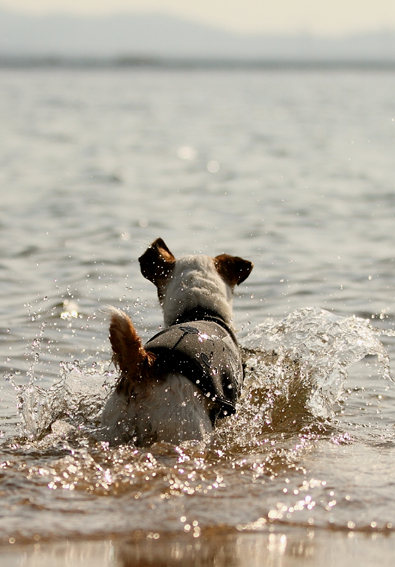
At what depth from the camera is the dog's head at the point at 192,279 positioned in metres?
5.95

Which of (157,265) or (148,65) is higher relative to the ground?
(148,65)

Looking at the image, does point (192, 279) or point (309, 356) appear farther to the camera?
point (309, 356)

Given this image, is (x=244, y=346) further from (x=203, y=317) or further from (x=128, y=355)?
(x=128, y=355)

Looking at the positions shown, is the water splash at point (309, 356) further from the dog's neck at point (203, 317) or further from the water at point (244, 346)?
the dog's neck at point (203, 317)

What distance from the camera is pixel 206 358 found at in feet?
16.6

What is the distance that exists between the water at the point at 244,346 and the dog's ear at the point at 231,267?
0.62m

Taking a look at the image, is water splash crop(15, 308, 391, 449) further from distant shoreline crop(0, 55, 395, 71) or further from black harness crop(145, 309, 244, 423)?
distant shoreline crop(0, 55, 395, 71)

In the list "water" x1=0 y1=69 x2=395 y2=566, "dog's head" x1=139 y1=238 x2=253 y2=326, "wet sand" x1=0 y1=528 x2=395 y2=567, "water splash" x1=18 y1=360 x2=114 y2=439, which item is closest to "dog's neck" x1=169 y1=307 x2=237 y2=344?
"dog's head" x1=139 y1=238 x2=253 y2=326

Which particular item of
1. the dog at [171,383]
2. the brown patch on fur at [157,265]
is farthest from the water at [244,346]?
the brown patch on fur at [157,265]

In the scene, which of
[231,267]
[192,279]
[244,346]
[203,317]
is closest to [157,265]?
[192,279]

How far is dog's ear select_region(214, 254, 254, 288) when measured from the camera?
249 inches

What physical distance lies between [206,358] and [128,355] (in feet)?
1.92

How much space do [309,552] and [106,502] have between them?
1.18 m

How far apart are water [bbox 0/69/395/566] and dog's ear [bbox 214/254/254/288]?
0.62 meters
